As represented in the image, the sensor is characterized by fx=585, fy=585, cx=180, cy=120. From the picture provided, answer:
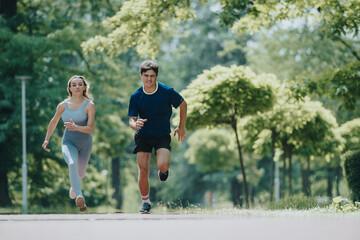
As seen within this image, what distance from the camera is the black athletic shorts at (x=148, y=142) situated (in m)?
7.54

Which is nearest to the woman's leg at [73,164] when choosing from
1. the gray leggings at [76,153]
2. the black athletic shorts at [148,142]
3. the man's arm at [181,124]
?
the gray leggings at [76,153]

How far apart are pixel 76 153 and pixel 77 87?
92 centimetres

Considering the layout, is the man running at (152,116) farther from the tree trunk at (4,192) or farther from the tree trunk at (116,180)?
the tree trunk at (116,180)

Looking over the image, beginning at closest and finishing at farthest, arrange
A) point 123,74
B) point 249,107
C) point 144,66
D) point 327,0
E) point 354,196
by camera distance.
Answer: point 144,66, point 354,196, point 327,0, point 249,107, point 123,74

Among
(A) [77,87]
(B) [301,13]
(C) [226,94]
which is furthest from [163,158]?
(B) [301,13]

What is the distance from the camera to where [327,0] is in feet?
44.7

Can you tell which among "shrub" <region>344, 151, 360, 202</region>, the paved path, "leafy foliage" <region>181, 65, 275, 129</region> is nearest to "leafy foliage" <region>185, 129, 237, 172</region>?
"leafy foliage" <region>181, 65, 275, 129</region>

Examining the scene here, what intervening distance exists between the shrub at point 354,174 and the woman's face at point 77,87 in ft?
19.7

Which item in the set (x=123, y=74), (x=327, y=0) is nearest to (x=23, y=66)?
(x=123, y=74)

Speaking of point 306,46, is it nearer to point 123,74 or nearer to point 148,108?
point 123,74

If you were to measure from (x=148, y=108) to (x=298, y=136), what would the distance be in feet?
37.3

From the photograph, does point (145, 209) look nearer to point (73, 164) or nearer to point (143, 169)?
point (143, 169)

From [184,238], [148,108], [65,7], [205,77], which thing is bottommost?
[184,238]

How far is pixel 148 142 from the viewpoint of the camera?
7590 mm
